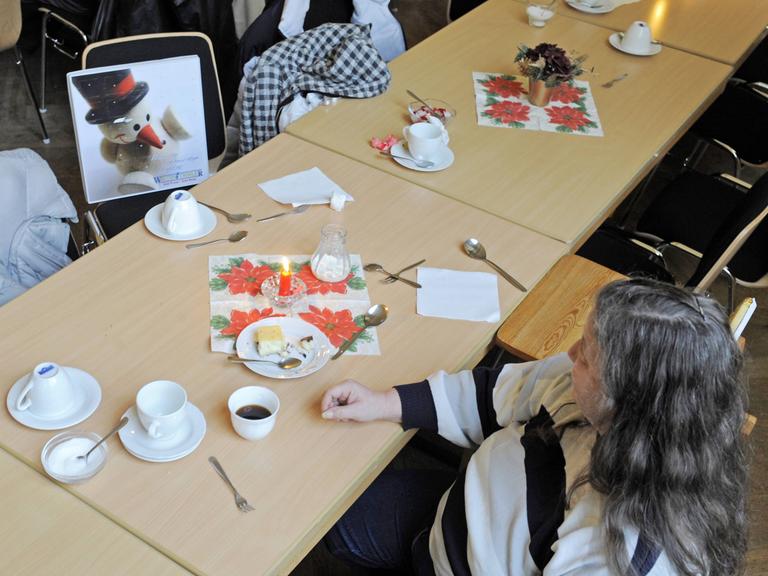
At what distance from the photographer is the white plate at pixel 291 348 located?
5.02ft

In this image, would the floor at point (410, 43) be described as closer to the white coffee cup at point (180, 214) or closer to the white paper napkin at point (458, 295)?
the white paper napkin at point (458, 295)

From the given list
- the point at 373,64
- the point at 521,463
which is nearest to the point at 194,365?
the point at 521,463

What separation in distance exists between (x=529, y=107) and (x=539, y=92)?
53mm

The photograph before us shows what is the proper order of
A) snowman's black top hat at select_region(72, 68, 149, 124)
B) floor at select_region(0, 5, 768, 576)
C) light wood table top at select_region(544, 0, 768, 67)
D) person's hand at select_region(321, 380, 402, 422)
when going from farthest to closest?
light wood table top at select_region(544, 0, 768, 67) → floor at select_region(0, 5, 768, 576) → snowman's black top hat at select_region(72, 68, 149, 124) → person's hand at select_region(321, 380, 402, 422)

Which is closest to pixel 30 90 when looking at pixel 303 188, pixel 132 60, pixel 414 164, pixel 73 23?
pixel 73 23

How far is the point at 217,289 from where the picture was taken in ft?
5.59

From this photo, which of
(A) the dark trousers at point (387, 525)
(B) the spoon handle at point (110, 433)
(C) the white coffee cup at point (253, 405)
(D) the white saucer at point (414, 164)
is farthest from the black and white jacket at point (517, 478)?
(D) the white saucer at point (414, 164)

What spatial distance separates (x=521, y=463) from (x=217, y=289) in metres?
0.73

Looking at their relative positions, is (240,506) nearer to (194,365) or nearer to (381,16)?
(194,365)

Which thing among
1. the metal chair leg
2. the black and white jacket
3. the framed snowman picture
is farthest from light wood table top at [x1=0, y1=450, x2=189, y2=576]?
the metal chair leg

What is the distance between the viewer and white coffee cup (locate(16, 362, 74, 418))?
4.44 ft

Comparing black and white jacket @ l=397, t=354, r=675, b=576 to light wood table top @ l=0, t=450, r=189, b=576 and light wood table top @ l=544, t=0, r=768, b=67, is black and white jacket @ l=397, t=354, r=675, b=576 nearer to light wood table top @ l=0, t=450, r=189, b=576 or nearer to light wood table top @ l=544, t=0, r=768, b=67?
light wood table top @ l=0, t=450, r=189, b=576

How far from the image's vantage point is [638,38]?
2.84 meters

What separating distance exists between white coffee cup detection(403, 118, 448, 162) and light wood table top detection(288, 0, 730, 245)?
53 mm
